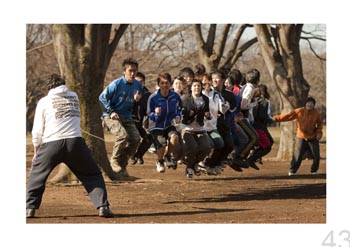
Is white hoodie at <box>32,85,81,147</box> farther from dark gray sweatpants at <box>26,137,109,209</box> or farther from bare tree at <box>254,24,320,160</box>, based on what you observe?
bare tree at <box>254,24,320,160</box>

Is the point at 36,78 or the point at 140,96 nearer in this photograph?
the point at 140,96

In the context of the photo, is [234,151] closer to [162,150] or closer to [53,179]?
[162,150]

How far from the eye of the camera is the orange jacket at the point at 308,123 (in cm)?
1976

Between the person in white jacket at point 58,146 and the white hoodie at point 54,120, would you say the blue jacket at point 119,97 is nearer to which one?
the person in white jacket at point 58,146

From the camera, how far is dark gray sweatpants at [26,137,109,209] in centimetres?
1306

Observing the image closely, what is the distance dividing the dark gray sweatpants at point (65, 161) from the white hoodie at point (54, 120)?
0.34 ft

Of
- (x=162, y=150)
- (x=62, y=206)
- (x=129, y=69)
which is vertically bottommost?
(x=62, y=206)

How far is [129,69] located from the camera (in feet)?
50.1

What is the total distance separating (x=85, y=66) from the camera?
18109 millimetres

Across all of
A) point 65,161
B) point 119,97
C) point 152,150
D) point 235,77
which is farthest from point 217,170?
point 65,161

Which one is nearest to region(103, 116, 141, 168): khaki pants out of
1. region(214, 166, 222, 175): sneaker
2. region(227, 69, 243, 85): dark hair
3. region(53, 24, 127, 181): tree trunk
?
region(214, 166, 222, 175): sneaker

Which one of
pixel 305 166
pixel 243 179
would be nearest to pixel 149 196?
pixel 243 179

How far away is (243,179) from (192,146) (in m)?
5.98

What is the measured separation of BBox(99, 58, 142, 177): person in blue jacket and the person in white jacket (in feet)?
6.07
